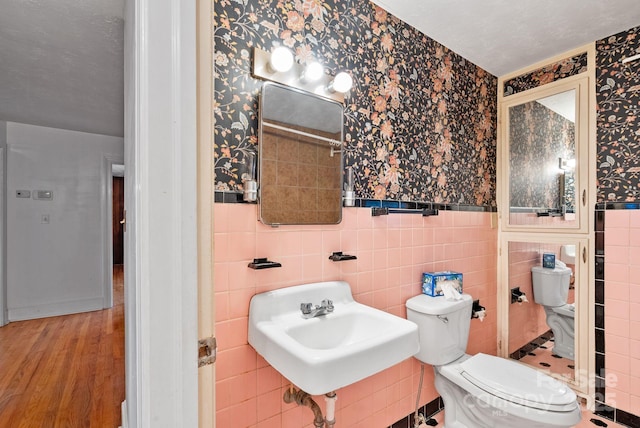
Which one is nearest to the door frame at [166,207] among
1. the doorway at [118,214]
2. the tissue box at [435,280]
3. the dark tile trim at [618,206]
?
the tissue box at [435,280]

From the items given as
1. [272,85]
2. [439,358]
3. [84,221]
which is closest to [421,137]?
[272,85]

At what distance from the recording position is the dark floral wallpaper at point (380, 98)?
1.21 metres

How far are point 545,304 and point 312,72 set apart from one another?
235 cm

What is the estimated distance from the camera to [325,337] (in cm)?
130

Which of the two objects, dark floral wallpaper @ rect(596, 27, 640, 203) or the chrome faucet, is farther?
dark floral wallpaper @ rect(596, 27, 640, 203)

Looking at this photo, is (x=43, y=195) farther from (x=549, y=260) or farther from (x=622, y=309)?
(x=622, y=309)

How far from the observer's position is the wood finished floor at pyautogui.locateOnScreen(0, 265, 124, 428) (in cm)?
187

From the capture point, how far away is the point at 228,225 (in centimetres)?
118

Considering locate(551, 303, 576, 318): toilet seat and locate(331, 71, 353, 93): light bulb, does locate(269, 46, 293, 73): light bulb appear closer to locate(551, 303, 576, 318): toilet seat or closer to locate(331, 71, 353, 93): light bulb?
locate(331, 71, 353, 93): light bulb

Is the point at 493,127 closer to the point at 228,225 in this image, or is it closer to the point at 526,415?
the point at 526,415

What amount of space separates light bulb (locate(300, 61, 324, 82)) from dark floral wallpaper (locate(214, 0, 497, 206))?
9 centimetres

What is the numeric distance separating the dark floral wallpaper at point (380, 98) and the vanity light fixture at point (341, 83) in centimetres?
11

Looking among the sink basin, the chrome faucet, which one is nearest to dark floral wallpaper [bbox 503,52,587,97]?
the sink basin

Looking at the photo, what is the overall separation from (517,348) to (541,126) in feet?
5.56
